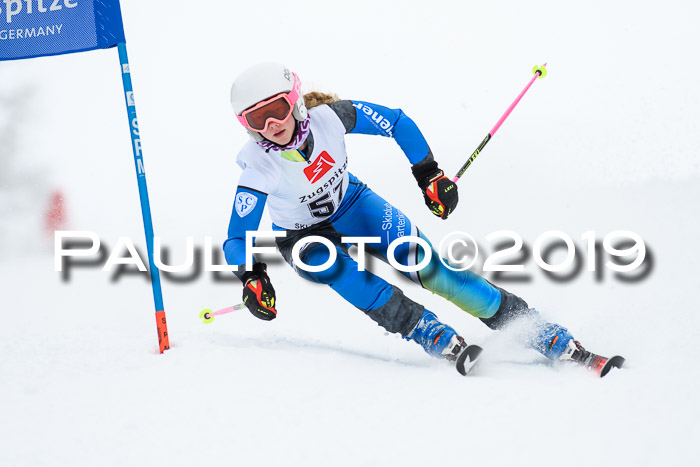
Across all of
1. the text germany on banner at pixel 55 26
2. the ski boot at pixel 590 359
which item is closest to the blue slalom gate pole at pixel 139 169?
the text germany on banner at pixel 55 26

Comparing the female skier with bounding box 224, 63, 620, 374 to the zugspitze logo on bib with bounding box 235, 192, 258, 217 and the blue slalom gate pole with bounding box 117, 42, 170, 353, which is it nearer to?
the zugspitze logo on bib with bounding box 235, 192, 258, 217

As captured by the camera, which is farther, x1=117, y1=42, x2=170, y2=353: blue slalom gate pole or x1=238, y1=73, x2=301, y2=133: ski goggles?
x1=117, y1=42, x2=170, y2=353: blue slalom gate pole

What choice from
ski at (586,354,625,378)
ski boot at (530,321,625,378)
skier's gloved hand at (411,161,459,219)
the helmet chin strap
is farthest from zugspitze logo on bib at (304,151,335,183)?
ski at (586,354,625,378)

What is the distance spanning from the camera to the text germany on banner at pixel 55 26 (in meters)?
4.05

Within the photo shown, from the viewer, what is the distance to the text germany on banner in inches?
160

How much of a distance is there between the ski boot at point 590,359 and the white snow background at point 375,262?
0.24ft

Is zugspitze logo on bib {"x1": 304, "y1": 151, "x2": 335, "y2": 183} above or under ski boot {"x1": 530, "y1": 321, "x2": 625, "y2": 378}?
above

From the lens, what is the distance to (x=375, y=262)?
5.39m

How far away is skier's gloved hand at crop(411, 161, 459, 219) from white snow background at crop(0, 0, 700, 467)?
748mm

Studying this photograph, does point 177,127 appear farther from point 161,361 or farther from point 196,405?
point 196,405
